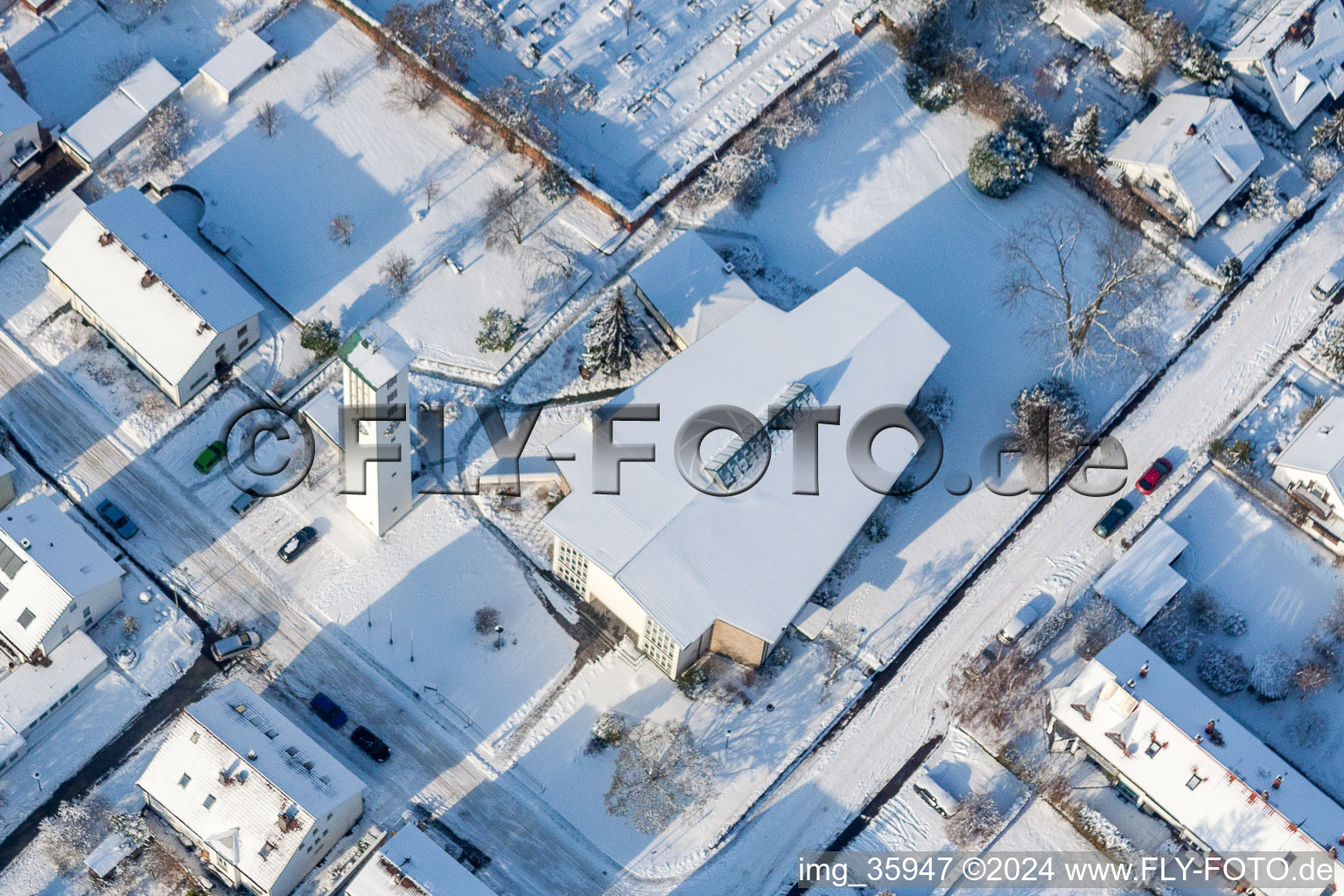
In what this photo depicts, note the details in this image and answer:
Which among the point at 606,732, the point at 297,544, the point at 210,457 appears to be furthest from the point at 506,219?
the point at 606,732

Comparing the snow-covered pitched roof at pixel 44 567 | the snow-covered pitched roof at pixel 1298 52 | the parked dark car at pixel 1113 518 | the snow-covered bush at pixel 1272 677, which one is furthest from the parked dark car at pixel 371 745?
the snow-covered pitched roof at pixel 1298 52

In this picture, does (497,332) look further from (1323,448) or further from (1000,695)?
(1323,448)

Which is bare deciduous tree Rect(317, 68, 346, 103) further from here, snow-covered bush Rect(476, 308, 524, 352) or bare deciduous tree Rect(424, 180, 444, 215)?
snow-covered bush Rect(476, 308, 524, 352)

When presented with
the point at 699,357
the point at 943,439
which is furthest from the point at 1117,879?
the point at 699,357

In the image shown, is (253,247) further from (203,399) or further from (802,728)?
(802,728)

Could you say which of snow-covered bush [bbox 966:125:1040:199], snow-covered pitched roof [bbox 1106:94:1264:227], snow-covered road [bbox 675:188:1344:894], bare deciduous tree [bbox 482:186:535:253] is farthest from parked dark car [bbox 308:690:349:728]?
snow-covered pitched roof [bbox 1106:94:1264:227]

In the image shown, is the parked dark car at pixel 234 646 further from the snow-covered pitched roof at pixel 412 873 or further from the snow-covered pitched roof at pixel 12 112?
the snow-covered pitched roof at pixel 12 112
